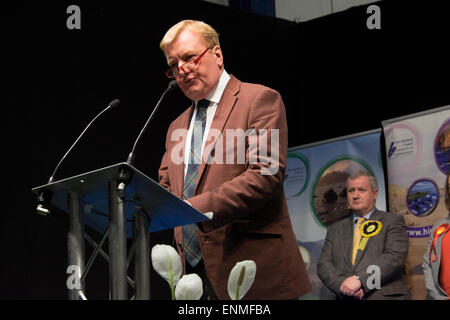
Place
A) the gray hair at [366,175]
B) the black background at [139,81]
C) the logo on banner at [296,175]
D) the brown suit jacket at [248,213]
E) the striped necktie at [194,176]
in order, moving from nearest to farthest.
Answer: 1. the brown suit jacket at [248,213]
2. the striped necktie at [194,176]
3. the black background at [139,81]
4. the gray hair at [366,175]
5. the logo on banner at [296,175]

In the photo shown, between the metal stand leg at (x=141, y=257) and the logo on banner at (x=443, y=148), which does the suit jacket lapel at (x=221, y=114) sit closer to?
the metal stand leg at (x=141, y=257)

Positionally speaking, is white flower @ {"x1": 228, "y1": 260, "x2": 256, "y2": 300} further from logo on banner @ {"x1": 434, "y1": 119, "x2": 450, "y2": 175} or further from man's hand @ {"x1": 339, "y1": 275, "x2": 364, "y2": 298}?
man's hand @ {"x1": 339, "y1": 275, "x2": 364, "y2": 298}

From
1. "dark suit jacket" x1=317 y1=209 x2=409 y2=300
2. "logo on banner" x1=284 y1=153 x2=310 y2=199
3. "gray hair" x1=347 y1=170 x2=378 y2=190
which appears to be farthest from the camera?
"logo on banner" x1=284 y1=153 x2=310 y2=199

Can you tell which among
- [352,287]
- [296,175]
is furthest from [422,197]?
[296,175]

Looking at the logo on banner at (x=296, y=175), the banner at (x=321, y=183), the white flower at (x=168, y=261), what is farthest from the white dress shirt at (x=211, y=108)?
the logo on banner at (x=296, y=175)

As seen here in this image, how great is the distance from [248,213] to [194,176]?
0.26 metres

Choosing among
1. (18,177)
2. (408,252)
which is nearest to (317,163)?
(408,252)

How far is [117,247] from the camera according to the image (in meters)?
1.81

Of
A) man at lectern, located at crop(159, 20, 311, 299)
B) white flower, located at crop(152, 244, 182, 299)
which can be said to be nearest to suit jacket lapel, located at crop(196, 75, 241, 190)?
man at lectern, located at crop(159, 20, 311, 299)

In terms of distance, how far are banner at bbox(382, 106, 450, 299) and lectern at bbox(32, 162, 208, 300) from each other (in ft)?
10.1

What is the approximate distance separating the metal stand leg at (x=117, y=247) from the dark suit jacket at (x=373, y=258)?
10.8 ft

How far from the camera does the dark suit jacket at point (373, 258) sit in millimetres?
4832

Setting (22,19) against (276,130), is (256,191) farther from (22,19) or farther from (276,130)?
(22,19)

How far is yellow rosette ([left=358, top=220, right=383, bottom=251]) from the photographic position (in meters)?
5.00
